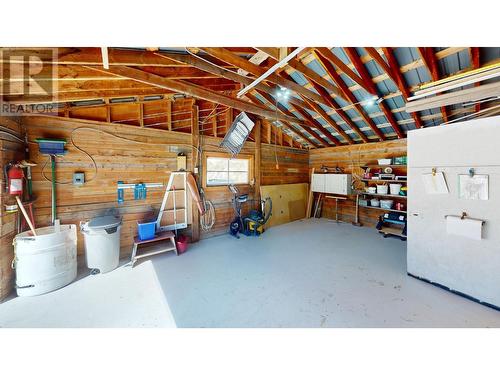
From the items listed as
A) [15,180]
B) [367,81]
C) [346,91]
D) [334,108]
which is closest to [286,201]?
[334,108]

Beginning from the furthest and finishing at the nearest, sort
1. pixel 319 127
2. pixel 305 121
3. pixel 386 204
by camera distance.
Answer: pixel 319 127 → pixel 305 121 → pixel 386 204

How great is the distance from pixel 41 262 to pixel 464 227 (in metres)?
5.63

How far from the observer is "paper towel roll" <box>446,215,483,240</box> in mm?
2256

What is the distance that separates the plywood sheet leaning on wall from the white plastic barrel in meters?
4.30

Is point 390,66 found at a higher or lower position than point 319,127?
higher

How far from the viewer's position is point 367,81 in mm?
3266

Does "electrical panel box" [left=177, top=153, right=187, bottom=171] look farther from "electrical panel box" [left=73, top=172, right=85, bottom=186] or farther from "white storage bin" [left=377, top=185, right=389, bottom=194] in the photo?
"white storage bin" [left=377, top=185, right=389, bottom=194]

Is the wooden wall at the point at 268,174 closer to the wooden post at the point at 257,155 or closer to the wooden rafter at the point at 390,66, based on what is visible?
the wooden post at the point at 257,155

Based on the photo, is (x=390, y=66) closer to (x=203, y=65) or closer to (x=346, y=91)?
(x=346, y=91)

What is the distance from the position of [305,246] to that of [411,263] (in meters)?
1.83

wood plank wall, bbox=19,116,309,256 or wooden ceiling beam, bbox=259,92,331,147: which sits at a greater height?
wooden ceiling beam, bbox=259,92,331,147

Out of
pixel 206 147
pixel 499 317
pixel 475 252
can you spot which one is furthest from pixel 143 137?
pixel 499 317

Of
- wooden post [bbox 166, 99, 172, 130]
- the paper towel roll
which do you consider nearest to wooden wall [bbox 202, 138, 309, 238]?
wooden post [bbox 166, 99, 172, 130]
